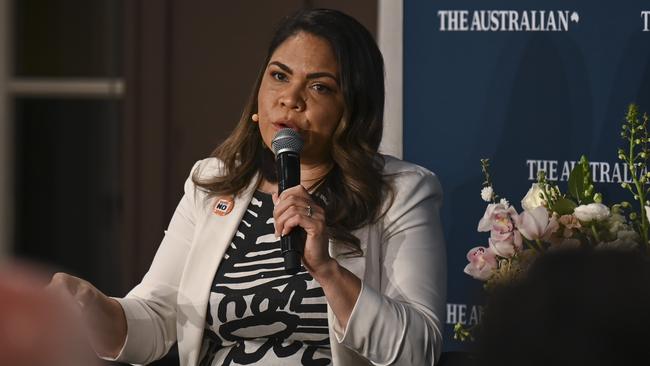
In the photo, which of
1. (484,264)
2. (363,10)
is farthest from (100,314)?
(363,10)

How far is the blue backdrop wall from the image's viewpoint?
2.72 meters

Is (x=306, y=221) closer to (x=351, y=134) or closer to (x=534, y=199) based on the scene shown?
(x=351, y=134)

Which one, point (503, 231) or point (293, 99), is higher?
point (293, 99)

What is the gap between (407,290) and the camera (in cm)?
222

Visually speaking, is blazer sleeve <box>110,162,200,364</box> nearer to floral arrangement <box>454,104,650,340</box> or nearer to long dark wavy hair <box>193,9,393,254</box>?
long dark wavy hair <box>193,9,393,254</box>

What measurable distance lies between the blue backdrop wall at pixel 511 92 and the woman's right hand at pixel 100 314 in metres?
0.89

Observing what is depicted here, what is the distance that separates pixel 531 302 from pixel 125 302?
174 cm

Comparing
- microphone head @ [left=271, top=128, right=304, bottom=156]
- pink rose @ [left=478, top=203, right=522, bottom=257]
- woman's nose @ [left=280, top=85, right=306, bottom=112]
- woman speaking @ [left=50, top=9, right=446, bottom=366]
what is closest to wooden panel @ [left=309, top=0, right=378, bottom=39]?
woman speaking @ [left=50, top=9, right=446, bottom=366]

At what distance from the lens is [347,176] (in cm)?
237

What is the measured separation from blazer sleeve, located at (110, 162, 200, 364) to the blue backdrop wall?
0.70 m

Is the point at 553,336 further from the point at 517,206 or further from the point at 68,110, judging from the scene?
the point at 68,110

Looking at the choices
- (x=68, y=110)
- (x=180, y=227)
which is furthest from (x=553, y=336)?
(x=68, y=110)

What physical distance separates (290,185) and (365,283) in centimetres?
34

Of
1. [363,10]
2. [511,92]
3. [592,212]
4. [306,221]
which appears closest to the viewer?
[306,221]
